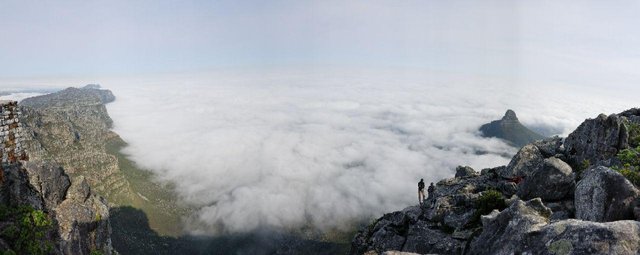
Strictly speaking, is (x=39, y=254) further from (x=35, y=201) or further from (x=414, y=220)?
(x=414, y=220)

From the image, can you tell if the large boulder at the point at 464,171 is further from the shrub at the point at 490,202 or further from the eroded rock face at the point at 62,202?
the eroded rock face at the point at 62,202

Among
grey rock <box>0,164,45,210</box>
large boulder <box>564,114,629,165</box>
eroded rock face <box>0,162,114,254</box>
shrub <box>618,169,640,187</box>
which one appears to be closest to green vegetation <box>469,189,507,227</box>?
shrub <box>618,169,640,187</box>

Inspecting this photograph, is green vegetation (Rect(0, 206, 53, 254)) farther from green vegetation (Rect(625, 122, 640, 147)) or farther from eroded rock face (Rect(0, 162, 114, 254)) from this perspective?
green vegetation (Rect(625, 122, 640, 147))

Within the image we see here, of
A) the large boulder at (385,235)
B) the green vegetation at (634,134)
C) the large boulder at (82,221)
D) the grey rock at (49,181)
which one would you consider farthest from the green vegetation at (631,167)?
the grey rock at (49,181)

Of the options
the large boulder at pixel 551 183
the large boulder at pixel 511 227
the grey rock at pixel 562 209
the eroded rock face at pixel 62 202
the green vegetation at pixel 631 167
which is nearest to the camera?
the large boulder at pixel 511 227

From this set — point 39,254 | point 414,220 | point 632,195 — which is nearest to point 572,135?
point 414,220
